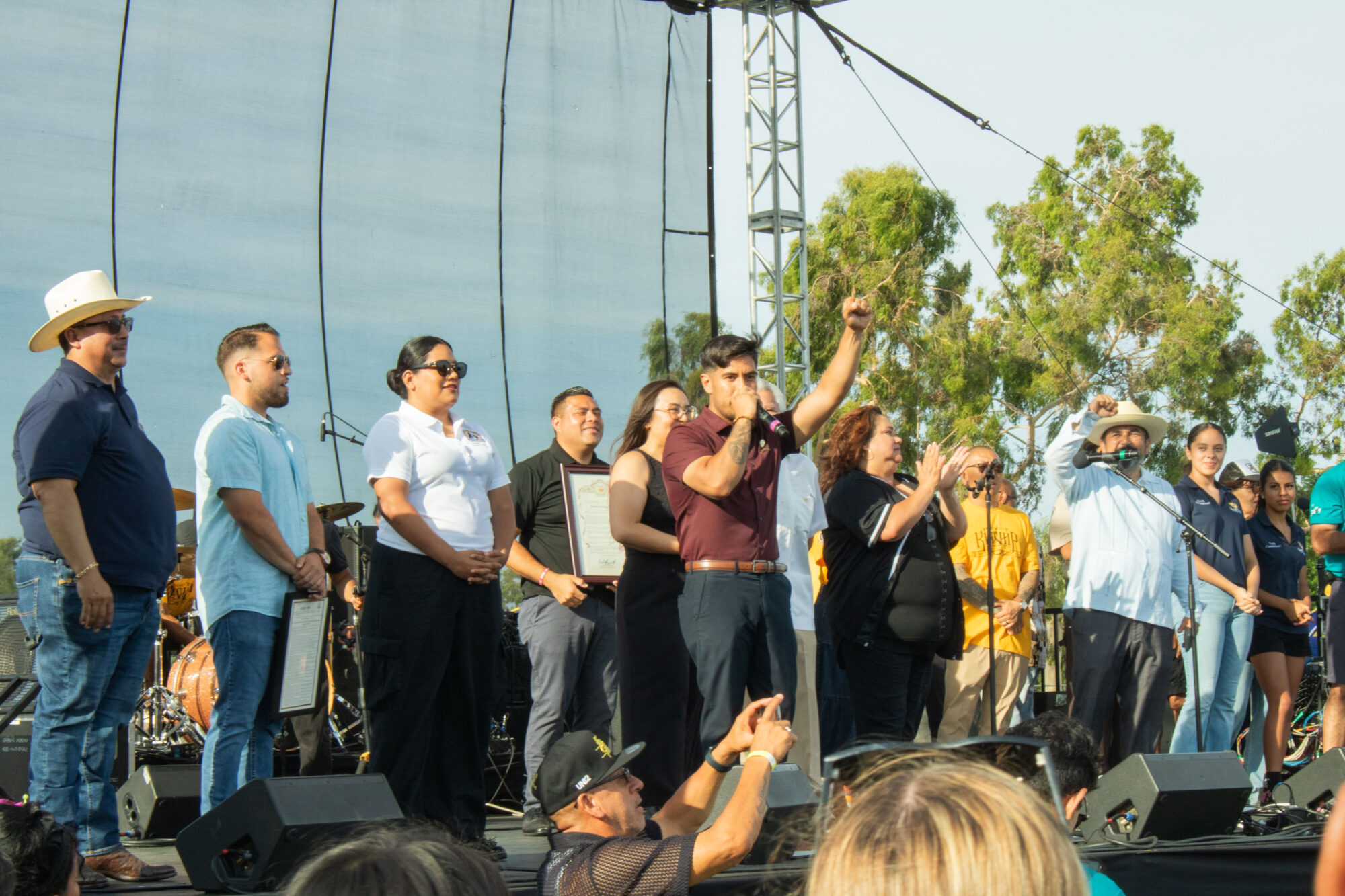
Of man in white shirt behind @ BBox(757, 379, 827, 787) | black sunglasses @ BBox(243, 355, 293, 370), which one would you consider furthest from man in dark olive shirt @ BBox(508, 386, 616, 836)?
black sunglasses @ BBox(243, 355, 293, 370)

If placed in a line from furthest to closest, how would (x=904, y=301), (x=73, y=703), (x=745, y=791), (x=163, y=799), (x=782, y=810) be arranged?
1. (x=904, y=301)
2. (x=163, y=799)
3. (x=782, y=810)
4. (x=73, y=703)
5. (x=745, y=791)

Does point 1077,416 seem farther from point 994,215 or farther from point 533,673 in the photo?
point 994,215

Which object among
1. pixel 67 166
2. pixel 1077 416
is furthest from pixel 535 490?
pixel 67 166

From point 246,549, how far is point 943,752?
8.73 ft

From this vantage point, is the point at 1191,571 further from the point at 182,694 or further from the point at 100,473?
the point at 182,694

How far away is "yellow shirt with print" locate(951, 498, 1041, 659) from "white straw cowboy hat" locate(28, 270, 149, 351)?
4.06m

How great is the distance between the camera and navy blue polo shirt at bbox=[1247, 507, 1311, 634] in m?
6.05

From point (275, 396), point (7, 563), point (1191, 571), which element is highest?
point (275, 396)

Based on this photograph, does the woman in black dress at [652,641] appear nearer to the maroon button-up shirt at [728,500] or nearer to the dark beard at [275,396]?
the maroon button-up shirt at [728,500]

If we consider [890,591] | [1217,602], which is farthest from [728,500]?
[1217,602]

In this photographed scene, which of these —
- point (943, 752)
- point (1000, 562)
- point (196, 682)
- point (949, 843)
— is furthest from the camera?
point (1000, 562)

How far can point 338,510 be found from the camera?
5.99 m

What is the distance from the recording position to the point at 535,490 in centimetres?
499

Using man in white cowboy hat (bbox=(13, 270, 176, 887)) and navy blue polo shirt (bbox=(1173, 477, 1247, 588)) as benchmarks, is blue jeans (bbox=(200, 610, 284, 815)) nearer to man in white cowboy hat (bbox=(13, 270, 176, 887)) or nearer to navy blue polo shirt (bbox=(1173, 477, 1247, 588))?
man in white cowboy hat (bbox=(13, 270, 176, 887))
